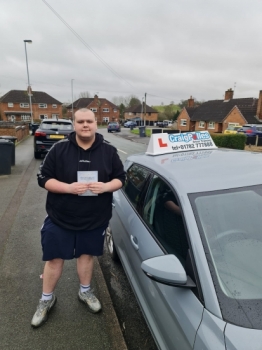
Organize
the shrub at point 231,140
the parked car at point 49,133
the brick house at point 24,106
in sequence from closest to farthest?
the parked car at point 49,133 < the shrub at point 231,140 < the brick house at point 24,106

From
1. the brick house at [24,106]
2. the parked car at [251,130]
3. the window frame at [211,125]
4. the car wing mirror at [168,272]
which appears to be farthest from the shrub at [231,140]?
the brick house at [24,106]

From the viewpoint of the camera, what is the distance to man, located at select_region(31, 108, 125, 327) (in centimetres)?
188

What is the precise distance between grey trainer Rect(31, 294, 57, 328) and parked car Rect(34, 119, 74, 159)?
316 inches

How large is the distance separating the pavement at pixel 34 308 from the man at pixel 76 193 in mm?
144

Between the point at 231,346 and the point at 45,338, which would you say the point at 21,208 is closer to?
the point at 45,338

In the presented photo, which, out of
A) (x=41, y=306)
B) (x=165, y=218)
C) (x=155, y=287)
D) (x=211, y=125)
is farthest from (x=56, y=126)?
(x=211, y=125)

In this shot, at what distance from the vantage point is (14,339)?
76.4 inches

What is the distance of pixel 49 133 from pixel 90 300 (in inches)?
330

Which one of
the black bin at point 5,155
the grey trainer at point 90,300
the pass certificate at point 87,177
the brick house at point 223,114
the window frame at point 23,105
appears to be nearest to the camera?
the pass certificate at point 87,177

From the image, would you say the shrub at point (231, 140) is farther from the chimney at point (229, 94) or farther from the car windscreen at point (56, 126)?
the chimney at point (229, 94)

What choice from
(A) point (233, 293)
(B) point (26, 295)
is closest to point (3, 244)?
(B) point (26, 295)

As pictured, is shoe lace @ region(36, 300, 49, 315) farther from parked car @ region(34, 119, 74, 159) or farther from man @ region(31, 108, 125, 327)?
parked car @ region(34, 119, 74, 159)

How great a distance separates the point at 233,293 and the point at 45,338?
1.62 metres

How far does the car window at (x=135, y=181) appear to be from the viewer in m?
2.40
